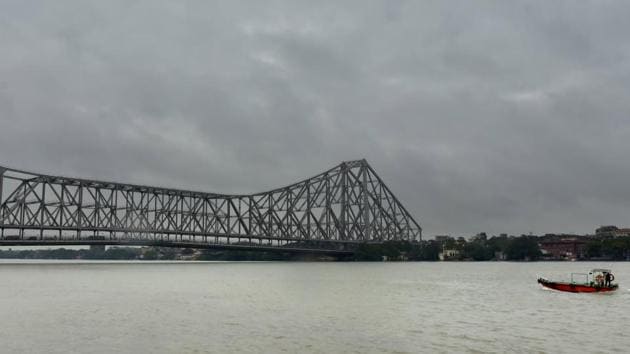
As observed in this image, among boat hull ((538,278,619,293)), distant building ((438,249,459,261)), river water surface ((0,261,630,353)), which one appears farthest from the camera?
distant building ((438,249,459,261))

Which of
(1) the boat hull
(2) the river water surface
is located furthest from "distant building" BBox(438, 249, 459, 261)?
(2) the river water surface

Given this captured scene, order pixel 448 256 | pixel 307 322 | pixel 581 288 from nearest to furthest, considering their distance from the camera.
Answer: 1. pixel 307 322
2. pixel 581 288
3. pixel 448 256

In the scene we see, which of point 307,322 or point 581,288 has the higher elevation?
point 581,288

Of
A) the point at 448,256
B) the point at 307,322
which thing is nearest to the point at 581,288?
the point at 307,322

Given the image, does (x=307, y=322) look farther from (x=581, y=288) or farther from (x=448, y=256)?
(x=448, y=256)

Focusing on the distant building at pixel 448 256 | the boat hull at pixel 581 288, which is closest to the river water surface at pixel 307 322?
the boat hull at pixel 581 288

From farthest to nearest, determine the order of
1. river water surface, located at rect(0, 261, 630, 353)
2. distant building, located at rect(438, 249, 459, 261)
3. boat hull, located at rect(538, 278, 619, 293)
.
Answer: distant building, located at rect(438, 249, 459, 261), boat hull, located at rect(538, 278, 619, 293), river water surface, located at rect(0, 261, 630, 353)

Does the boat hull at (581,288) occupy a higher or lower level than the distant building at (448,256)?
higher

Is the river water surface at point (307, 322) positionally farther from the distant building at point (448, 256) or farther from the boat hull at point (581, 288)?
the distant building at point (448, 256)

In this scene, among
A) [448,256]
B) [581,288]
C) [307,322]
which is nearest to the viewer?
[307,322]

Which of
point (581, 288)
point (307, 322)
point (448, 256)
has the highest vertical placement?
point (581, 288)

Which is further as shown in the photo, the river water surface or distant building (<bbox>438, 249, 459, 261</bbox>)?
distant building (<bbox>438, 249, 459, 261</bbox>)

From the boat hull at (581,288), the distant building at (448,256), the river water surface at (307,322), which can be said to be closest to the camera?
the river water surface at (307,322)

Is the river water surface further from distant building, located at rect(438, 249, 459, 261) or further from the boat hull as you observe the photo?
distant building, located at rect(438, 249, 459, 261)
